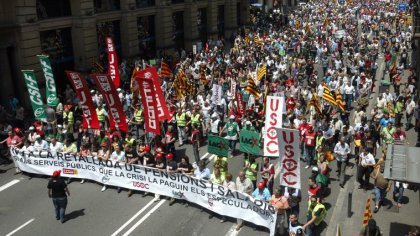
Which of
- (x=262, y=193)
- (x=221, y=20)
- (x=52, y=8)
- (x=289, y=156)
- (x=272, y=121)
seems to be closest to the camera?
(x=289, y=156)

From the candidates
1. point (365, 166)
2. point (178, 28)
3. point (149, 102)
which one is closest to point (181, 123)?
point (149, 102)

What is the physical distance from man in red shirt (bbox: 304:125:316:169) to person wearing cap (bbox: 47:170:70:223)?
26.4 feet

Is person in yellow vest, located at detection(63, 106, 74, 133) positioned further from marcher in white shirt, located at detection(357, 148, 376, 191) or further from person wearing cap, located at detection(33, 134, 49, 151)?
marcher in white shirt, located at detection(357, 148, 376, 191)

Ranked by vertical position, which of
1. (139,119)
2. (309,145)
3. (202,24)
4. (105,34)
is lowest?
(309,145)

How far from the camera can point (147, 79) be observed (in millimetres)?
15070

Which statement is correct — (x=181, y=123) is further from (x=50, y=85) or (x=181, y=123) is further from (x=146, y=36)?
(x=146, y=36)

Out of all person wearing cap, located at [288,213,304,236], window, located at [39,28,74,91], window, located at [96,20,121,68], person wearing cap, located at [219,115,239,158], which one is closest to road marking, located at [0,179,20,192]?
person wearing cap, located at [219,115,239,158]

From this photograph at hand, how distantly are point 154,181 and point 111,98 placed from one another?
3715 mm

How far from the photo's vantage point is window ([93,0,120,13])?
3188 cm

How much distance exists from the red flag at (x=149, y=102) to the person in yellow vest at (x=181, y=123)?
3.46 m

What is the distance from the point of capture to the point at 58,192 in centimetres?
1292

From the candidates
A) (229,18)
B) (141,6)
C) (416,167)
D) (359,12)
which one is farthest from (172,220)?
(359,12)

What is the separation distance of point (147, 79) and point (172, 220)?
4.49 metres

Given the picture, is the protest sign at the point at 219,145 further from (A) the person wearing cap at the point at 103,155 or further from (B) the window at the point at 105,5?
(B) the window at the point at 105,5
